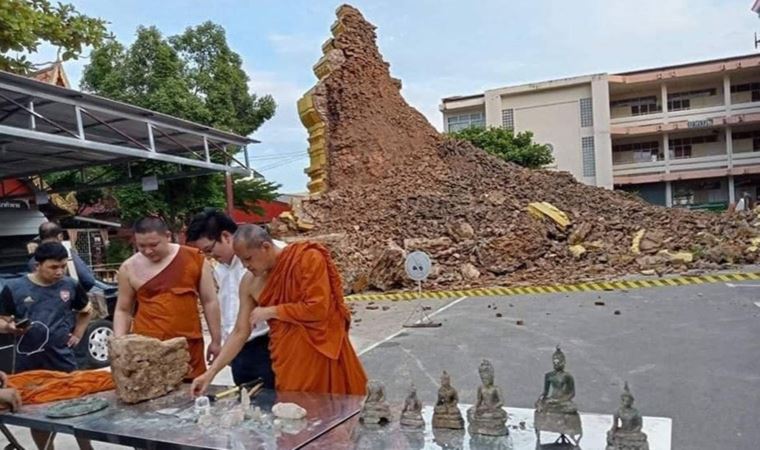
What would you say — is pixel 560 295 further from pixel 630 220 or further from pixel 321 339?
pixel 321 339

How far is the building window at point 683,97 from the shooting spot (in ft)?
99.3

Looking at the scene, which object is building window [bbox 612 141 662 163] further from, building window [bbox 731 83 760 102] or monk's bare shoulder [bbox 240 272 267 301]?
monk's bare shoulder [bbox 240 272 267 301]

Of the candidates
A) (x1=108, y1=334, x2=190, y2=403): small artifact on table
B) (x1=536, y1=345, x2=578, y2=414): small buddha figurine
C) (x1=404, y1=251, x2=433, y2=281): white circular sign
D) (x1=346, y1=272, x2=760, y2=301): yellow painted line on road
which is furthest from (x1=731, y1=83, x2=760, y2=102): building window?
(x1=108, y1=334, x2=190, y2=403): small artifact on table

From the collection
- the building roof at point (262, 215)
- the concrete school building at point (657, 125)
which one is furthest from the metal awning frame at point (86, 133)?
the concrete school building at point (657, 125)

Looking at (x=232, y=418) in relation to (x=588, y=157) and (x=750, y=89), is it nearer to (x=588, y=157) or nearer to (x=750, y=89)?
(x=588, y=157)

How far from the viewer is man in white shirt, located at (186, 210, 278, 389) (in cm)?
334

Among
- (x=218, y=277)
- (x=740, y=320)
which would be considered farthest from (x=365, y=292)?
(x=218, y=277)

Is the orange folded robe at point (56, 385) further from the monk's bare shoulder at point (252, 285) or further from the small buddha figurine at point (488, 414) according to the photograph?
the small buddha figurine at point (488, 414)

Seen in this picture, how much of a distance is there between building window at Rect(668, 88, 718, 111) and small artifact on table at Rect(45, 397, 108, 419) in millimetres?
32824

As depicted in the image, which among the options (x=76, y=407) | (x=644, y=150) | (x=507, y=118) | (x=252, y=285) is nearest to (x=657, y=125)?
(x=644, y=150)

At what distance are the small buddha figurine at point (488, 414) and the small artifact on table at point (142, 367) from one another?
161 centimetres

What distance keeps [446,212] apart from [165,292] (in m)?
12.1

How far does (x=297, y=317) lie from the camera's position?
284cm

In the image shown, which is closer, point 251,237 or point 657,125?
point 251,237
